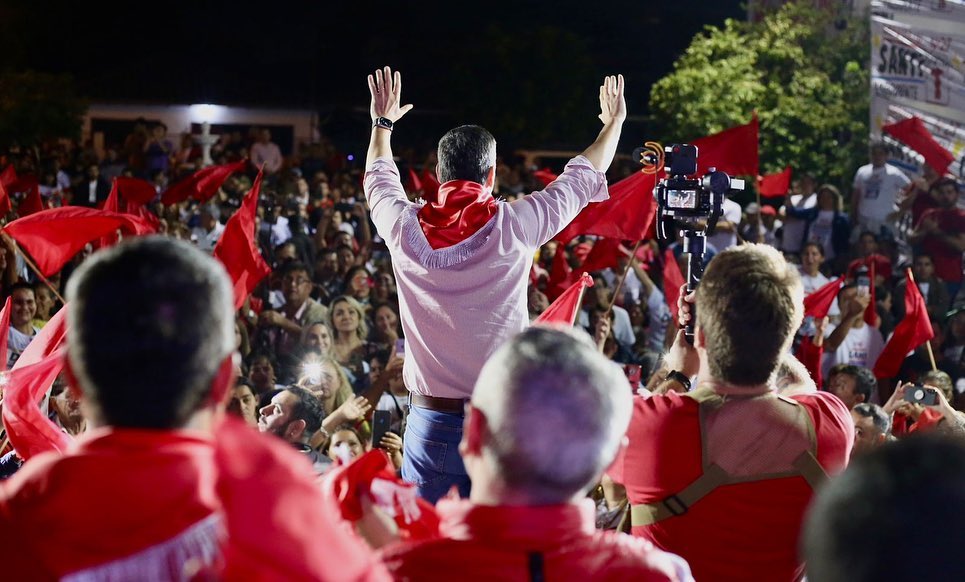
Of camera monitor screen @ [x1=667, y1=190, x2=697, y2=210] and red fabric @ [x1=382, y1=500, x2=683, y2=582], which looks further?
camera monitor screen @ [x1=667, y1=190, x2=697, y2=210]

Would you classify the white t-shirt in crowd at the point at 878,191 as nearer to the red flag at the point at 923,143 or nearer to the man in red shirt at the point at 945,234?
the man in red shirt at the point at 945,234

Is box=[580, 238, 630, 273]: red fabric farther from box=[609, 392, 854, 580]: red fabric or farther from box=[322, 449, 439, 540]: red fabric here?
box=[322, 449, 439, 540]: red fabric

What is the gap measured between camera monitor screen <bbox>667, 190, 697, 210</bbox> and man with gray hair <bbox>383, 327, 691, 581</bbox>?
178cm

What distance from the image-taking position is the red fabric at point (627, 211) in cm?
712

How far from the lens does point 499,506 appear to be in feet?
6.70

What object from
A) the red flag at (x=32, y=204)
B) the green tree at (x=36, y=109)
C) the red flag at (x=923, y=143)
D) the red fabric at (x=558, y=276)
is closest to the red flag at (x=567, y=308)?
the red fabric at (x=558, y=276)

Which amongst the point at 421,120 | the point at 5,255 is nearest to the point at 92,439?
the point at 5,255

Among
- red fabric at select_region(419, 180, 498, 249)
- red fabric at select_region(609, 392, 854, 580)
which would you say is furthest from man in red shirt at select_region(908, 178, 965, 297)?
red fabric at select_region(609, 392, 854, 580)

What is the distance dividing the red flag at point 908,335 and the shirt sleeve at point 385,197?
4393 millimetres

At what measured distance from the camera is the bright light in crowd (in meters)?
35.8

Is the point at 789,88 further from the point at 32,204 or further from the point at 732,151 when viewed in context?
the point at 32,204

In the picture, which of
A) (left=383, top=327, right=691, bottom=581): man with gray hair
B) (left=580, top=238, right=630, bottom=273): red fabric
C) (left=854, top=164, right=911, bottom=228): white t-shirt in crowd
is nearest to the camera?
(left=383, top=327, right=691, bottom=581): man with gray hair

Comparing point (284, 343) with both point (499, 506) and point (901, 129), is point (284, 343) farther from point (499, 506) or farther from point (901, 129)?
point (499, 506)

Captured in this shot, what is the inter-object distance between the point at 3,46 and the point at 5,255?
2148cm
